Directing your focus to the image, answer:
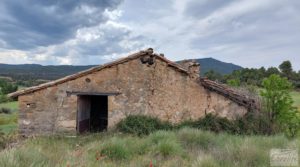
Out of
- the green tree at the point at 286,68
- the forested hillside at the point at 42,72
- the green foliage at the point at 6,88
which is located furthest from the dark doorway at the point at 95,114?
the green foliage at the point at 6,88

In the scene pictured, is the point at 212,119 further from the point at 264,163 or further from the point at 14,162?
the point at 14,162

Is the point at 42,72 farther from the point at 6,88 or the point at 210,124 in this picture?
the point at 210,124

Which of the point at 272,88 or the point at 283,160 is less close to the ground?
the point at 272,88

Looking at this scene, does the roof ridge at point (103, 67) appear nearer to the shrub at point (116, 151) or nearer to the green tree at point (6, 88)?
the shrub at point (116, 151)

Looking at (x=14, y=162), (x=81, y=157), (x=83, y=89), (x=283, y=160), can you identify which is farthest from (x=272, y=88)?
(x=14, y=162)

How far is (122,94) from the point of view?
1075cm

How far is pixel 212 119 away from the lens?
10.5m

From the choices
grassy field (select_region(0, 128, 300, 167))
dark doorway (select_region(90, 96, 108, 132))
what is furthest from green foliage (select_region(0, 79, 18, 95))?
grassy field (select_region(0, 128, 300, 167))

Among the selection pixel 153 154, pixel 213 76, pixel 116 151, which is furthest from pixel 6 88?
pixel 153 154

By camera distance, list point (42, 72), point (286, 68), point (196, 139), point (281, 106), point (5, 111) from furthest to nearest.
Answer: point (42, 72)
point (286, 68)
point (5, 111)
point (281, 106)
point (196, 139)

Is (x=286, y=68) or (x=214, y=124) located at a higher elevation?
(x=286, y=68)

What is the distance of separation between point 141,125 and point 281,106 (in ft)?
19.4

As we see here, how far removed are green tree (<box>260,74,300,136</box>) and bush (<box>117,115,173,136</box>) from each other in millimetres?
4432

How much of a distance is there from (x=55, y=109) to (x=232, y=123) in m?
6.90
